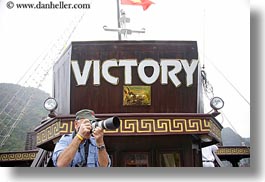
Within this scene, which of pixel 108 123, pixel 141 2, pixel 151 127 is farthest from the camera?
pixel 141 2

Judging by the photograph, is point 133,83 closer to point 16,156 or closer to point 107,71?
point 107,71

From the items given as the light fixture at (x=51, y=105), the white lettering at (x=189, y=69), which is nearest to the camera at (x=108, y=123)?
the light fixture at (x=51, y=105)

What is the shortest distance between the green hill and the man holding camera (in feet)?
0.72

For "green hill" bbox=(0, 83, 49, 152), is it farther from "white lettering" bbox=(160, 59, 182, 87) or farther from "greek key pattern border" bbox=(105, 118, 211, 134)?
"white lettering" bbox=(160, 59, 182, 87)

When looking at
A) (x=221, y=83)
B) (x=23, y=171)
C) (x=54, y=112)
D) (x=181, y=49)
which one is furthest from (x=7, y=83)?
(x=221, y=83)

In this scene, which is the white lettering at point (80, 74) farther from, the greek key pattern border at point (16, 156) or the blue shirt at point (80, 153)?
the greek key pattern border at point (16, 156)

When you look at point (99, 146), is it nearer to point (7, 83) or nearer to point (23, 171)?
point (23, 171)

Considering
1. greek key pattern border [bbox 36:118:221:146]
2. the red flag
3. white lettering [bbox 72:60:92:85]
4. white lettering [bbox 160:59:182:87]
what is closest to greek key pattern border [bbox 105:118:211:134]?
greek key pattern border [bbox 36:118:221:146]

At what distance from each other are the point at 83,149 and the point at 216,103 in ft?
2.80

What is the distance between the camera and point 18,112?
314 cm

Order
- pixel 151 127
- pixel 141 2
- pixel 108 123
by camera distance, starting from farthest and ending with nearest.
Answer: pixel 141 2 → pixel 151 127 → pixel 108 123

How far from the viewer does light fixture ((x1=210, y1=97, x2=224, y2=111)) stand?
3156 millimetres

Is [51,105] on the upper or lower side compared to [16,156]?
upper

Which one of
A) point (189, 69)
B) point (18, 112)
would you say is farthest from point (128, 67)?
point (18, 112)
